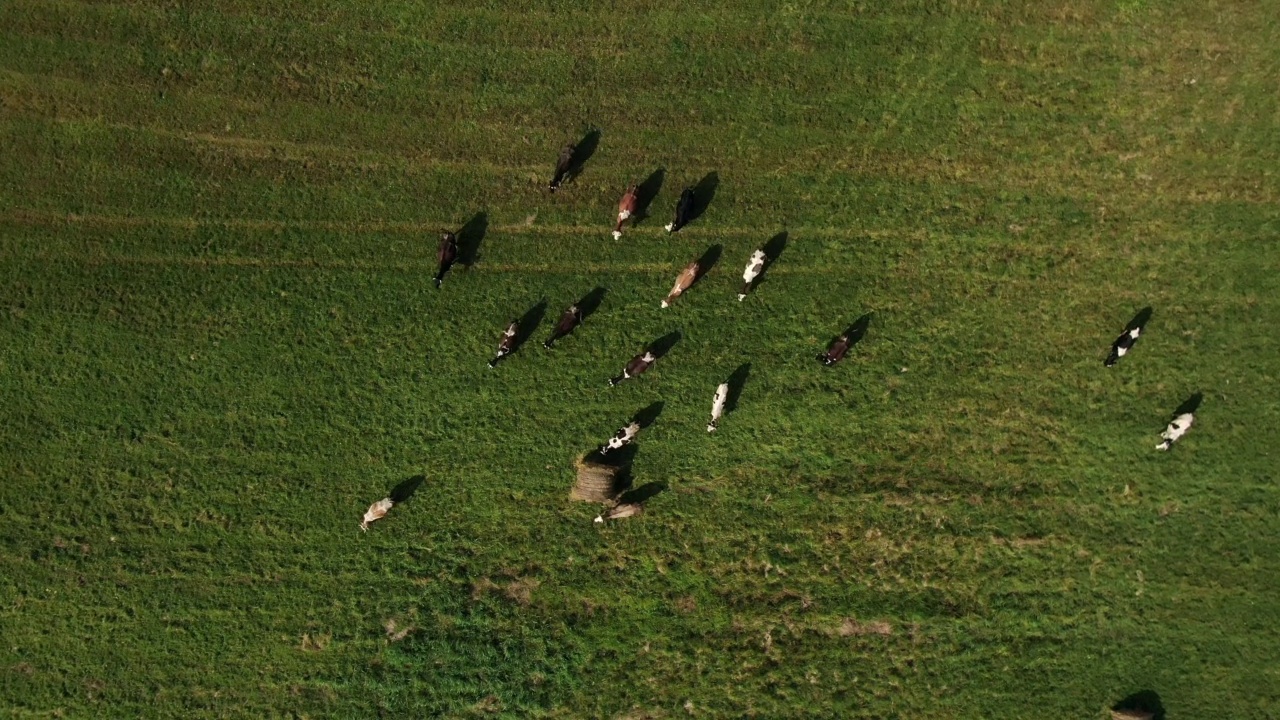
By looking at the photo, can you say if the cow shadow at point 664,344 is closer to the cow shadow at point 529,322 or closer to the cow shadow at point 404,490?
the cow shadow at point 529,322

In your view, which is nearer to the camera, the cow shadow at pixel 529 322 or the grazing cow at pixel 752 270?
the grazing cow at pixel 752 270

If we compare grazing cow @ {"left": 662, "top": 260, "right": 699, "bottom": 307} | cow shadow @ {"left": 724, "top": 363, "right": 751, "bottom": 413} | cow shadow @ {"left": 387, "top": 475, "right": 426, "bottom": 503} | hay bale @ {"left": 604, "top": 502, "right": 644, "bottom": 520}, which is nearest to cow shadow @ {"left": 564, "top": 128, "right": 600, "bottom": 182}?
grazing cow @ {"left": 662, "top": 260, "right": 699, "bottom": 307}

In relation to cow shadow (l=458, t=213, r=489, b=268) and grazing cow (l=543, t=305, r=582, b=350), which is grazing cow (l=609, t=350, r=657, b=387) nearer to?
grazing cow (l=543, t=305, r=582, b=350)

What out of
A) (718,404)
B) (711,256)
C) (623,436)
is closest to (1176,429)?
(718,404)

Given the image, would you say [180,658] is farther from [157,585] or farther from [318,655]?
[318,655]

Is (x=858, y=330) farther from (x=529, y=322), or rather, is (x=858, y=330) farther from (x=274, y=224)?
(x=274, y=224)

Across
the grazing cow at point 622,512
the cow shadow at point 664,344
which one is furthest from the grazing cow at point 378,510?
the cow shadow at point 664,344

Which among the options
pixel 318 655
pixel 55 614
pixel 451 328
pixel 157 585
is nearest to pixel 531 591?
pixel 318 655
